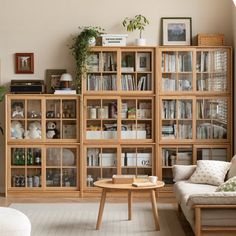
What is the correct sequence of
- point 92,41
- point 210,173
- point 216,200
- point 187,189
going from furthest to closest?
point 92,41 < point 210,173 < point 187,189 < point 216,200

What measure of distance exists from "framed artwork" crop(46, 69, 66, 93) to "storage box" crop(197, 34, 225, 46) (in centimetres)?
191

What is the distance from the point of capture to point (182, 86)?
26.0 feet

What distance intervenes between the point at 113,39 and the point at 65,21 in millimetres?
760

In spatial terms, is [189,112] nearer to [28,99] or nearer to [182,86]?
[182,86]

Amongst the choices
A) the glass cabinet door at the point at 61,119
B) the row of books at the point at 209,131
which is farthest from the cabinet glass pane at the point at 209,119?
the glass cabinet door at the point at 61,119

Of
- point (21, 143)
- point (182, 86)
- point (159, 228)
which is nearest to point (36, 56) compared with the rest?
point (21, 143)

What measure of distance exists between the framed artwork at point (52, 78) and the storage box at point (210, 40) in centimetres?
191

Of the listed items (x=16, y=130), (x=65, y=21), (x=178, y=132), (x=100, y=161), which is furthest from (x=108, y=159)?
(x=65, y=21)

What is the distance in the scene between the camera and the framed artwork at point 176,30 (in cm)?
809

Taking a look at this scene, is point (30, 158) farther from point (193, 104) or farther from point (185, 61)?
point (185, 61)

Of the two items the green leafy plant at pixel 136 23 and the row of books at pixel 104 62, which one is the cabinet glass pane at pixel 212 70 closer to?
the green leafy plant at pixel 136 23

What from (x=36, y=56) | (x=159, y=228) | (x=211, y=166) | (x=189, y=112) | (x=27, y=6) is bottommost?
(x=159, y=228)

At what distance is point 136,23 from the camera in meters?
8.02

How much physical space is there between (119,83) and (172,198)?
169 cm
